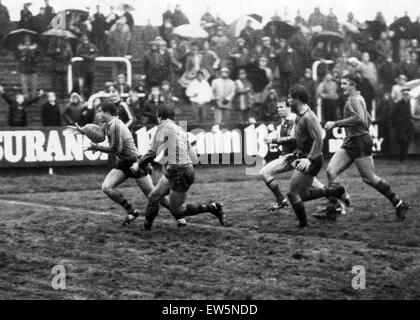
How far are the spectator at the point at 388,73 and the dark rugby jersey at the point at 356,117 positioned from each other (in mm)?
11682

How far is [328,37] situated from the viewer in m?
23.8

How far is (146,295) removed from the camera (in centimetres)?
899

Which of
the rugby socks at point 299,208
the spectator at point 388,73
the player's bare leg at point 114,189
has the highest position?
the spectator at point 388,73

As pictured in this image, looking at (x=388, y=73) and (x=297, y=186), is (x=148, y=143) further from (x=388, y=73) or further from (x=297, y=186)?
(x=297, y=186)

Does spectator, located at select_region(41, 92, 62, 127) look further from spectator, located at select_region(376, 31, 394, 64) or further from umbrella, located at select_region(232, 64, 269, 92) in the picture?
spectator, located at select_region(376, 31, 394, 64)

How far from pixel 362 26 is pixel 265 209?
10.9 metres

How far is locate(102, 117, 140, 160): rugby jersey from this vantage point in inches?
506

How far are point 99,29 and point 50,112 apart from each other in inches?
92.0

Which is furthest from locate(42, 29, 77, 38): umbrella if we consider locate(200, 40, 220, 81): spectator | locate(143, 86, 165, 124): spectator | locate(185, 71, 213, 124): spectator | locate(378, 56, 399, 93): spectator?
locate(378, 56, 399, 93): spectator

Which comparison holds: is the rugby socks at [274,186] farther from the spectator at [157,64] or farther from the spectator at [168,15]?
the spectator at [168,15]


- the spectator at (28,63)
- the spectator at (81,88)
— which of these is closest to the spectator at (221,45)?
the spectator at (81,88)

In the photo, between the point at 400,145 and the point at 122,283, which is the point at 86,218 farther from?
the point at 400,145

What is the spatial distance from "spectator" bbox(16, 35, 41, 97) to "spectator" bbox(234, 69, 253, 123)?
5.13m

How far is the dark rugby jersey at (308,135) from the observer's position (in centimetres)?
1204
